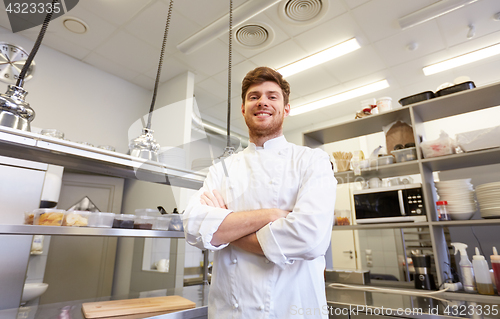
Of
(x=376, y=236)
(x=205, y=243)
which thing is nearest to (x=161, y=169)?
(x=205, y=243)

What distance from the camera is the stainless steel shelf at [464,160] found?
6.45 feet

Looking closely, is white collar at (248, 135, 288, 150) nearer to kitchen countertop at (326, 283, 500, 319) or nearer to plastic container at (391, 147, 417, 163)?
kitchen countertop at (326, 283, 500, 319)

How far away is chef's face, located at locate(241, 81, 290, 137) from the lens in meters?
1.26

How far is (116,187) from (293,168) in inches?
129

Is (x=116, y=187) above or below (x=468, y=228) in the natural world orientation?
above

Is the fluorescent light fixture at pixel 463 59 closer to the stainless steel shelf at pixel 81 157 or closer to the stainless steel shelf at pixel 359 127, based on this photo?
the stainless steel shelf at pixel 359 127

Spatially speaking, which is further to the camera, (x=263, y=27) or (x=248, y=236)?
(x=263, y=27)

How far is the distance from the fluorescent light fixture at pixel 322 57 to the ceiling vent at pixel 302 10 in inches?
21.0

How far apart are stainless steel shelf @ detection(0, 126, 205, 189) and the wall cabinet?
1599mm

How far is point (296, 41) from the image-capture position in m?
3.08

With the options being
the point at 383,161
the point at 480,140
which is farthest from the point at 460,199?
the point at 383,161

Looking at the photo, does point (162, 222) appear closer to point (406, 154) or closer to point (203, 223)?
point (203, 223)

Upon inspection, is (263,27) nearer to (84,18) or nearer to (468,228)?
(84,18)

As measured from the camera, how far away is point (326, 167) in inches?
46.4
